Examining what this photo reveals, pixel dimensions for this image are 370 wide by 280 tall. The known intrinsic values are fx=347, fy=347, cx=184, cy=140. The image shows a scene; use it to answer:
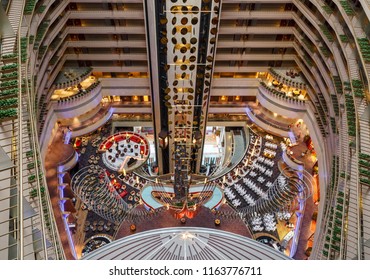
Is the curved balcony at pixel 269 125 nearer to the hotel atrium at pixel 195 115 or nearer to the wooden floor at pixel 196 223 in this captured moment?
the hotel atrium at pixel 195 115

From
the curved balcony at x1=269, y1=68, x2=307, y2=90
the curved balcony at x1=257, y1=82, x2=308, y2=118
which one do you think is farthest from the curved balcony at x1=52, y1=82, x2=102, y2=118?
the curved balcony at x1=269, y1=68, x2=307, y2=90

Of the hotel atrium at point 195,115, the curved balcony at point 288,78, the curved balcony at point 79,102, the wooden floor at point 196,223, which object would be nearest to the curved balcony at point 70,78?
the hotel atrium at point 195,115

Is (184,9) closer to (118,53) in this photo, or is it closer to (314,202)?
(118,53)

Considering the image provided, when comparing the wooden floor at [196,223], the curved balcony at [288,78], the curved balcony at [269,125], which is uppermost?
the curved balcony at [288,78]

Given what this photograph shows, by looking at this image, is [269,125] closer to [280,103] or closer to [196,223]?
[280,103]

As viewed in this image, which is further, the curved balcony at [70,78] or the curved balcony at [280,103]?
the curved balcony at [280,103]

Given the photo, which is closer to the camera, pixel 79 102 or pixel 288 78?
pixel 79 102

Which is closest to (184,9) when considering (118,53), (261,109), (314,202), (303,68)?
(118,53)

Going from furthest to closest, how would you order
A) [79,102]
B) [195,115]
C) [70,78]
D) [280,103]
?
[280,103] < [79,102] < [70,78] < [195,115]

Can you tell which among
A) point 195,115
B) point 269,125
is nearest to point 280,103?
point 269,125
